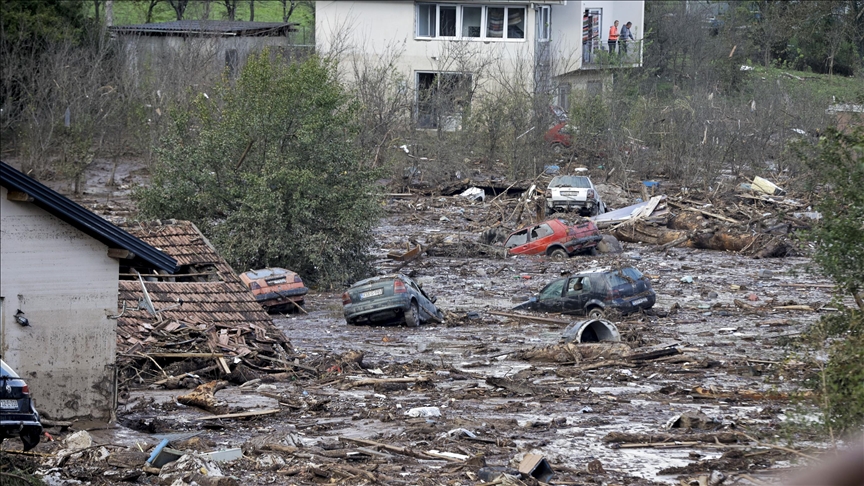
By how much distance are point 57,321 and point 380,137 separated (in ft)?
117

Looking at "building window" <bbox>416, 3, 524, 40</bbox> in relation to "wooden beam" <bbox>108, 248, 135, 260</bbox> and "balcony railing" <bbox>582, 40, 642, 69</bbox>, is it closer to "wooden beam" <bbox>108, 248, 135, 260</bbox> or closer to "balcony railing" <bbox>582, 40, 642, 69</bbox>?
"balcony railing" <bbox>582, 40, 642, 69</bbox>

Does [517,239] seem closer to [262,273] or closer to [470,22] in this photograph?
[262,273]

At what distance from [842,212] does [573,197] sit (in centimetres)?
2778

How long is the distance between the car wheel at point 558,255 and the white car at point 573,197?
5680 mm

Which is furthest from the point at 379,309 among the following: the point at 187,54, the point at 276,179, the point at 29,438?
the point at 187,54

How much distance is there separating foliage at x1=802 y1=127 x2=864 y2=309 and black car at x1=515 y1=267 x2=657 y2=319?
36.6 feet

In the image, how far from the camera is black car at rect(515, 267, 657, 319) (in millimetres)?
22453

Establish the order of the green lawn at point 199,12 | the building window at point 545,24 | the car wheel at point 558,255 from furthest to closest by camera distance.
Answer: the green lawn at point 199,12 → the building window at point 545,24 → the car wheel at point 558,255

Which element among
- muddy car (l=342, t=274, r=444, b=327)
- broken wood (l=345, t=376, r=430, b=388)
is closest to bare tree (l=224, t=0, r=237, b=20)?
muddy car (l=342, t=274, r=444, b=327)

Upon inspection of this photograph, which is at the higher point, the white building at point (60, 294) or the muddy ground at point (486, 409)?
the white building at point (60, 294)

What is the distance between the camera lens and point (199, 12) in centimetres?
6875

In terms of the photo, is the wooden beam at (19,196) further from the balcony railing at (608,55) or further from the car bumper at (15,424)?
the balcony railing at (608,55)

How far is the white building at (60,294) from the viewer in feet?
40.1

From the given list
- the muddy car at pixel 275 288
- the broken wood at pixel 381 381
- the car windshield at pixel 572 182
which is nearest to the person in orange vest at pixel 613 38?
the car windshield at pixel 572 182
